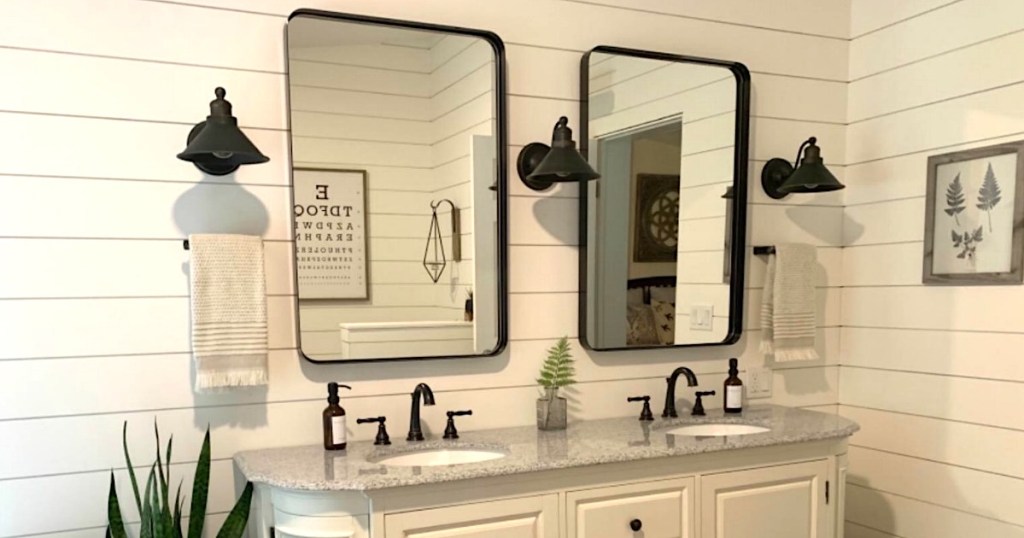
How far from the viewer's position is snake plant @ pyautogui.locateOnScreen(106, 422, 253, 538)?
5.34 feet

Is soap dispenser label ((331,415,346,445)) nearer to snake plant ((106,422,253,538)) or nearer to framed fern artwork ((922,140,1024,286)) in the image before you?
snake plant ((106,422,253,538))

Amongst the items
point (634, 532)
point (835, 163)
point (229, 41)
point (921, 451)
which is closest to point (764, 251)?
point (835, 163)

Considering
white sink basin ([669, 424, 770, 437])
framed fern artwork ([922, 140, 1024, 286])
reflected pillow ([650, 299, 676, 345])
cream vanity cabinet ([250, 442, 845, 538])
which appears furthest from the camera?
reflected pillow ([650, 299, 676, 345])

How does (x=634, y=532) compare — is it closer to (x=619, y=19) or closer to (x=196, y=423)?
(x=196, y=423)

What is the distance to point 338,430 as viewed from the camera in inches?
73.6

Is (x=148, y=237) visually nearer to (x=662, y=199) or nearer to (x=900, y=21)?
(x=662, y=199)

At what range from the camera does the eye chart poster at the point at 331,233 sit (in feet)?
6.33

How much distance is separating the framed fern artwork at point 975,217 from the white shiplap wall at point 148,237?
1271 millimetres

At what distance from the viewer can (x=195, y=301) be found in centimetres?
177

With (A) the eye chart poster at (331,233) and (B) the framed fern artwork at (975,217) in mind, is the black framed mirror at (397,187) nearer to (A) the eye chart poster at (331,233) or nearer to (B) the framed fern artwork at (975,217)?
(A) the eye chart poster at (331,233)

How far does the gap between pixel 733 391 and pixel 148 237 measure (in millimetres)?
1832

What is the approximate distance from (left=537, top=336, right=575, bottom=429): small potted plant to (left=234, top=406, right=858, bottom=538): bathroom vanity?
0.14ft

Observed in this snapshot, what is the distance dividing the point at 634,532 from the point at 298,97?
1488 millimetres

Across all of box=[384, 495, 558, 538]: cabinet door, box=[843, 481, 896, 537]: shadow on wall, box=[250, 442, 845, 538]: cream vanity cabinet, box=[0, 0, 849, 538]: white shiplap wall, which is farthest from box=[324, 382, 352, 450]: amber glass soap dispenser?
box=[843, 481, 896, 537]: shadow on wall
